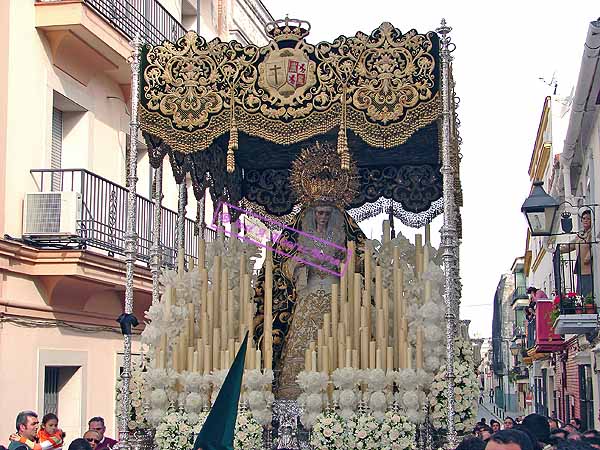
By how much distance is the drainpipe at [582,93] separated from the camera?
10.3 m

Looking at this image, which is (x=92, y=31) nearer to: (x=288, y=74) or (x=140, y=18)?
(x=140, y=18)

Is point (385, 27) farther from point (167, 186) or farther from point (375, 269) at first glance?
point (167, 186)

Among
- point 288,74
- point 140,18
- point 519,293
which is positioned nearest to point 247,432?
point 288,74

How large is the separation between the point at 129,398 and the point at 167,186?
740 centimetres

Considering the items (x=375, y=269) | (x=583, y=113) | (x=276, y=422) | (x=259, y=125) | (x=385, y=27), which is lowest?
(x=276, y=422)

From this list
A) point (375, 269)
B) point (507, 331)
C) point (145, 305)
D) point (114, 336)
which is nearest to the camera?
point (375, 269)

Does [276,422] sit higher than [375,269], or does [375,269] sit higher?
[375,269]

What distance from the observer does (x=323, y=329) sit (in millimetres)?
6836

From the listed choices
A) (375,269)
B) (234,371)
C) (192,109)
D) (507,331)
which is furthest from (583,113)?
(507,331)

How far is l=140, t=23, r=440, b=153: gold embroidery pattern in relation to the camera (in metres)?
6.47

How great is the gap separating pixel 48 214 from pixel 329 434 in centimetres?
461

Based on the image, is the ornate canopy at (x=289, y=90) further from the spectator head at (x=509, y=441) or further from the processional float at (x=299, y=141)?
the spectator head at (x=509, y=441)

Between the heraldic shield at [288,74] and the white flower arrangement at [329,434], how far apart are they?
2.33 meters

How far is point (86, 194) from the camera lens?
1017 centimetres
